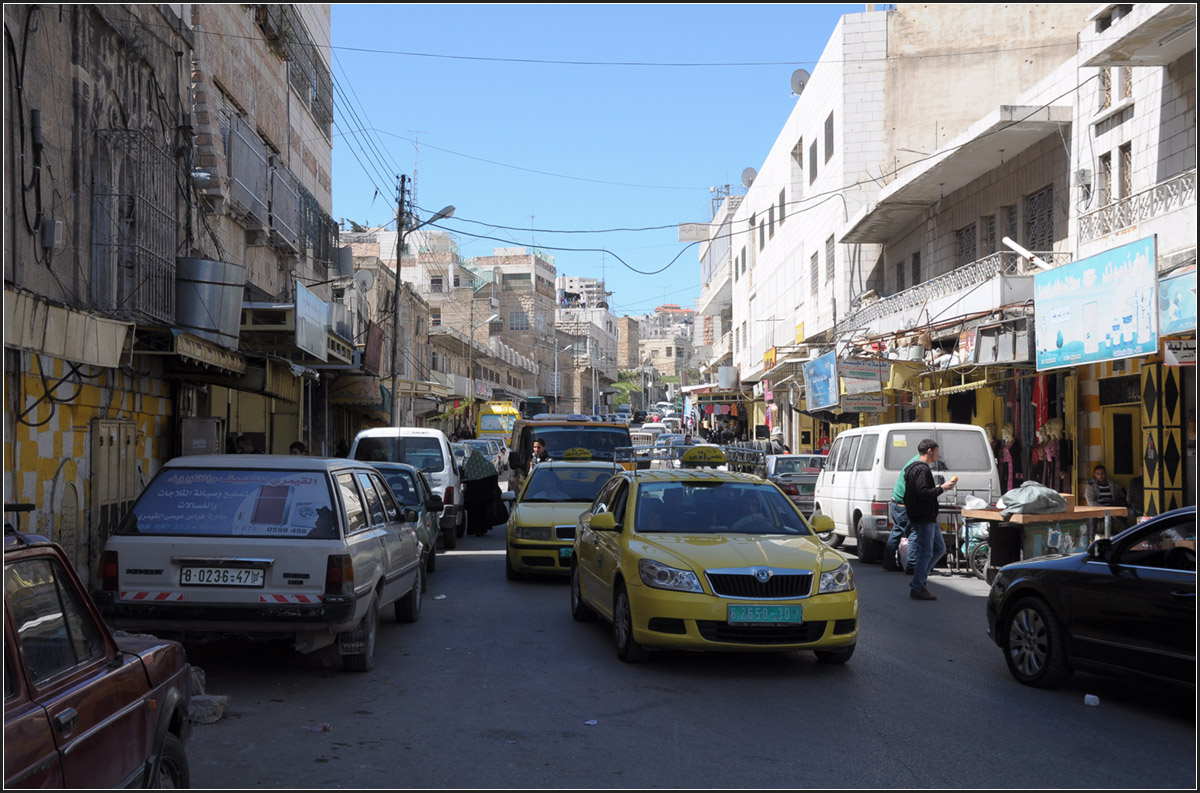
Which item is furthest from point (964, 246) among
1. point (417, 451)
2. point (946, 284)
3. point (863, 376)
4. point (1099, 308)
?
point (417, 451)

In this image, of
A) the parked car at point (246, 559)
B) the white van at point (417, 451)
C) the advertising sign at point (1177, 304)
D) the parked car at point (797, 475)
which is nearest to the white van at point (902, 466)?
the advertising sign at point (1177, 304)

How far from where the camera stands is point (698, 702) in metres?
7.31

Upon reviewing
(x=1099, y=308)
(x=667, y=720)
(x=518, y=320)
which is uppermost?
(x=518, y=320)

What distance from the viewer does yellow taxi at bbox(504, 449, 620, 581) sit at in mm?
13328

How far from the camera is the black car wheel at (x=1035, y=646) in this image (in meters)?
7.62

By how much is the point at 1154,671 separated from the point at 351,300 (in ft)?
93.4

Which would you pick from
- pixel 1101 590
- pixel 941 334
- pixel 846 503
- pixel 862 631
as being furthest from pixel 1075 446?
pixel 1101 590

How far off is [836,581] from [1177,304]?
7.78m

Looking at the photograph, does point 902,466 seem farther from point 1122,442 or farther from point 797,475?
point 797,475

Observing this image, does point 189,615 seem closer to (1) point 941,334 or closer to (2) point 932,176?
(1) point 941,334

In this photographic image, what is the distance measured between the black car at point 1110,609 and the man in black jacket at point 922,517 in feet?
12.6

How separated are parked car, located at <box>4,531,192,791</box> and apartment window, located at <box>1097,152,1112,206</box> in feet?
58.8

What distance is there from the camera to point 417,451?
19.0 metres

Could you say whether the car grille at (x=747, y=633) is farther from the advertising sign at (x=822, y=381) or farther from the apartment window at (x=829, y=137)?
the apartment window at (x=829, y=137)
